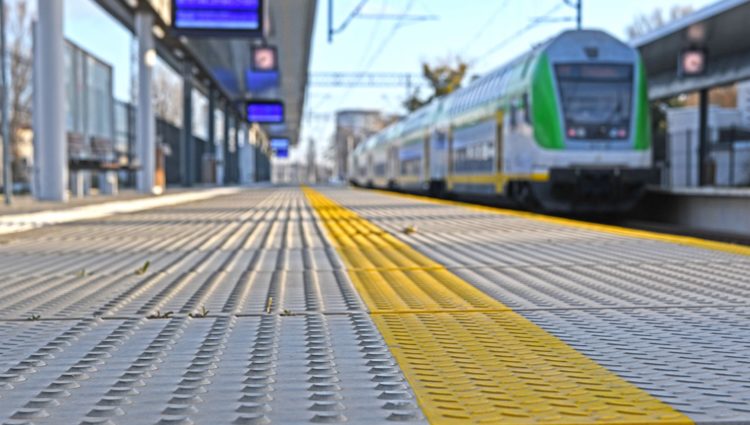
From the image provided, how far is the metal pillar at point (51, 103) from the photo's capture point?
17.2 m

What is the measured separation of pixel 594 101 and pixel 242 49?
2401 centimetres

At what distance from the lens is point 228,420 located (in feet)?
7.40

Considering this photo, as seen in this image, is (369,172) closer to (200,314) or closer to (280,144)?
(200,314)

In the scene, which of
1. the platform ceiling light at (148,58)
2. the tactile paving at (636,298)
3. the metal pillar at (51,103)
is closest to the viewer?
the tactile paving at (636,298)

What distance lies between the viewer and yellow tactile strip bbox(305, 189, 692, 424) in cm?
231

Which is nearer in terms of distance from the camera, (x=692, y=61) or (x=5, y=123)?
(x=5, y=123)

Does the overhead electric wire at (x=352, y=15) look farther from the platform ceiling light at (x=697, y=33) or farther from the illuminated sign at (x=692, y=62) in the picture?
the illuminated sign at (x=692, y=62)

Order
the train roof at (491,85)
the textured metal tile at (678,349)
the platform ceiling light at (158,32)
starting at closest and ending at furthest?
the textured metal tile at (678,349) → the train roof at (491,85) → the platform ceiling light at (158,32)

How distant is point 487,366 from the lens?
2.92 metres

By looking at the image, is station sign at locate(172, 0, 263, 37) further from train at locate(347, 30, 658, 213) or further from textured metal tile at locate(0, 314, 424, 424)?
textured metal tile at locate(0, 314, 424, 424)

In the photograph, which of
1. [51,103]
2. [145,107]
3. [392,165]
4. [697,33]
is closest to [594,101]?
[697,33]

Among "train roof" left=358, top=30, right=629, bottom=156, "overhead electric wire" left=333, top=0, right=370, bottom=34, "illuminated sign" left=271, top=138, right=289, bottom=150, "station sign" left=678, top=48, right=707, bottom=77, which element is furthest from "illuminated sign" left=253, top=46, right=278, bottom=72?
"illuminated sign" left=271, top=138, right=289, bottom=150

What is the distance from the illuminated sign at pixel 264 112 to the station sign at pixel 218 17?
97.9 ft

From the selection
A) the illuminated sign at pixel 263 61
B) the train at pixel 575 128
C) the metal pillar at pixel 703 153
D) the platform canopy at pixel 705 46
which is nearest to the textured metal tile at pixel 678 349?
the train at pixel 575 128
